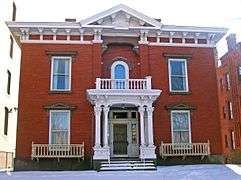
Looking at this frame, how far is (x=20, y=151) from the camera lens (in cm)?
2025

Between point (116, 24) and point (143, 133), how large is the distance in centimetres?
706

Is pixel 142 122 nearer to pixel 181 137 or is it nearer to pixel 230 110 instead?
pixel 181 137

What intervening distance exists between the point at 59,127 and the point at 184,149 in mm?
7339

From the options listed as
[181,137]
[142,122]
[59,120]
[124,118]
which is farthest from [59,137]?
[181,137]

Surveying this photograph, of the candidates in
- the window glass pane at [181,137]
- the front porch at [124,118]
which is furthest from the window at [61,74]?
the window glass pane at [181,137]

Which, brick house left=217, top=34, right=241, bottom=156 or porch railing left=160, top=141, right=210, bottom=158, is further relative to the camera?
brick house left=217, top=34, right=241, bottom=156

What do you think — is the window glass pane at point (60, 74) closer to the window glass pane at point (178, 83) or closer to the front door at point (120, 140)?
the front door at point (120, 140)

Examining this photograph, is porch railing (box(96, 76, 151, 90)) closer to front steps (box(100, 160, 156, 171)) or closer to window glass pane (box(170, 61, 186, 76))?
window glass pane (box(170, 61, 186, 76))

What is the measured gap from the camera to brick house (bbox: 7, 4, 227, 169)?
2011 cm

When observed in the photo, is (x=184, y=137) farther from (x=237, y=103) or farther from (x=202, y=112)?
(x=237, y=103)

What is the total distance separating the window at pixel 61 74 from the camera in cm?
2128

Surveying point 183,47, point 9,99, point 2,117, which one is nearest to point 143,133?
point 183,47

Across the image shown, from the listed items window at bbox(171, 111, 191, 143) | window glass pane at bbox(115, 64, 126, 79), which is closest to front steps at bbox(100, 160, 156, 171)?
window at bbox(171, 111, 191, 143)

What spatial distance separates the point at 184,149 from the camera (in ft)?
68.0
